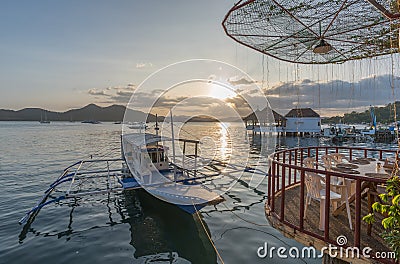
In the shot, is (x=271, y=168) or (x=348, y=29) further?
(x=348, y=29)

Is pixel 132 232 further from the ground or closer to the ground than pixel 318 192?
closer to the ground

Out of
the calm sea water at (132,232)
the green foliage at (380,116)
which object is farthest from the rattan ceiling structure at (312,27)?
the calm sea water at (132,232)

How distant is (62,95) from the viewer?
28.4 meters

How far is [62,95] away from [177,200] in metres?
27.0

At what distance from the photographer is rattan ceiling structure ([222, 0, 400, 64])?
499cm

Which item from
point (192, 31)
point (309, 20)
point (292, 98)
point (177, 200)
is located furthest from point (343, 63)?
point (177, 200)

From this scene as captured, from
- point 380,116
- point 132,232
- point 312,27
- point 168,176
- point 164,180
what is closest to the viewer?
point 312,27

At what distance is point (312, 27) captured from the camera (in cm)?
627

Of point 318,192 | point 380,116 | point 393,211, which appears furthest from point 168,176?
point 380,116

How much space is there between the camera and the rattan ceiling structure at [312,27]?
499 cm

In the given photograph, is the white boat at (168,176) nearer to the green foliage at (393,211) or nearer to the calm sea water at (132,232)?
the calm sea water at (132,232)

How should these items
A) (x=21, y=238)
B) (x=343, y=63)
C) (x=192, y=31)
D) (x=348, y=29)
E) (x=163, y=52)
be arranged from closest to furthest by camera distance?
(x=348, y=29), (x=21, y=238), (x=343, y=63), (x=192, y=31), (x=163, y=52)

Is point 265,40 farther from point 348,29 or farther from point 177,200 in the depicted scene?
point 177,200

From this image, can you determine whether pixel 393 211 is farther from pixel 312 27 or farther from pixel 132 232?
pixel 132 232
